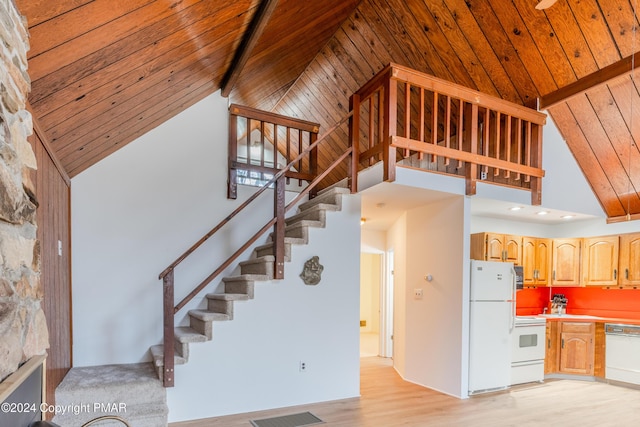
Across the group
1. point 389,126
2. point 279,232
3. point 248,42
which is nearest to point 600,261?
point 389,126

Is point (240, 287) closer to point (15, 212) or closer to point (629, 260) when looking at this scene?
point (15, 212)

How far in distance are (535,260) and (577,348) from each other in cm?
131

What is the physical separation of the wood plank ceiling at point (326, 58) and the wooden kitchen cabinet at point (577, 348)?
1.72 meters

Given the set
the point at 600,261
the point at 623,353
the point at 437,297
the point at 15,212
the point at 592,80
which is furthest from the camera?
the point at 600,261

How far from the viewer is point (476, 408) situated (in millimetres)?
3824

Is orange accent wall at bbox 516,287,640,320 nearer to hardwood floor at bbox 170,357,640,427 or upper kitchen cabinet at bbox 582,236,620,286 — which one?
upper kitchen cabinet at bbox 582,236,620,286

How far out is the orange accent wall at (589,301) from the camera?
5367 millimetres

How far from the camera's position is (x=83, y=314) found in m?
3.91

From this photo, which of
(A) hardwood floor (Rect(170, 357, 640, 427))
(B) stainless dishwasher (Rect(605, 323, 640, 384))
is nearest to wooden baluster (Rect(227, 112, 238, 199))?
(A) hardwood floor (Rect(170, 357, 640, 427))

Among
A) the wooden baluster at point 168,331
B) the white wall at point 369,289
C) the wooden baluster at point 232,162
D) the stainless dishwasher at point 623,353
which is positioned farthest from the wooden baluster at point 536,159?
the white wall at point 369,289

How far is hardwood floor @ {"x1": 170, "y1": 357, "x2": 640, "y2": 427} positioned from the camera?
345 centimetres

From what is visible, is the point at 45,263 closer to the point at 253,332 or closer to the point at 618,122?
the point at 253,332

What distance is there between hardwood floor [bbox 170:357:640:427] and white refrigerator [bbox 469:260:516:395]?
0.20 meters

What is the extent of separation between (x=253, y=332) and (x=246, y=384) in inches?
19.4
